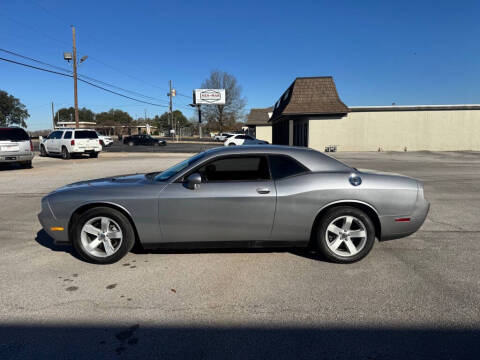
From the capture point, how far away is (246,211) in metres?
3.70

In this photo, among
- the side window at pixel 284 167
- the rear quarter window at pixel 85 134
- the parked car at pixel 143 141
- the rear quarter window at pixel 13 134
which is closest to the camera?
the side window at pixel 284 167

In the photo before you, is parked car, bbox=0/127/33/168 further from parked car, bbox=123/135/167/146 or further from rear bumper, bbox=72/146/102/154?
parked car, bbox=123/135/167/146

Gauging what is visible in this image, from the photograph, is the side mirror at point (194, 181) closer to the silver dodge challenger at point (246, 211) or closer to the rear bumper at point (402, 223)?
the silver dodge challenger at point (246, 211)

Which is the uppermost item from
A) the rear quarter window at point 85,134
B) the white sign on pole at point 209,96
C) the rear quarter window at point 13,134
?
the white sign on pole at point 209,96

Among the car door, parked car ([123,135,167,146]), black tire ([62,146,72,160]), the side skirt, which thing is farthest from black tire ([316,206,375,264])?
parked car ([123,135,167,146])

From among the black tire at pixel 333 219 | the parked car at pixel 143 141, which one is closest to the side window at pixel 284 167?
the black tire at pixel 333 219

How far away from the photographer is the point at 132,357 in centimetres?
229

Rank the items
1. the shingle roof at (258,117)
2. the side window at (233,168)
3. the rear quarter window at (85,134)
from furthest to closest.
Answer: the shingle roof at (258,117) → the rear quarter window at (85,134) → the side window at (233,168)

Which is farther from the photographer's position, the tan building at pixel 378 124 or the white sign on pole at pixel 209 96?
the white sign on pole at pixel 209 96

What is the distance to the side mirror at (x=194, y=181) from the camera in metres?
3.65

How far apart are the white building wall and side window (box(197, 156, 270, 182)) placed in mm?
22741

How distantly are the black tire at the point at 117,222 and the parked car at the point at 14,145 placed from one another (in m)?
11.7

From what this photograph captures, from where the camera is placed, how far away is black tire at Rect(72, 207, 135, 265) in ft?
12.3

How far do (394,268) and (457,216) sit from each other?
11.1 ft
